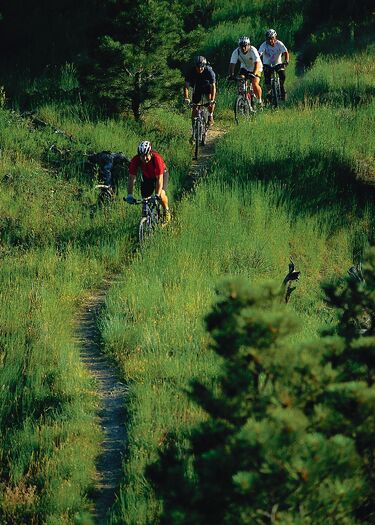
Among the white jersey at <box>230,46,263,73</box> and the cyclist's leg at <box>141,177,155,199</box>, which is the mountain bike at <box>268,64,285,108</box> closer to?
the white jersey at <box>230,46,263,73</box>

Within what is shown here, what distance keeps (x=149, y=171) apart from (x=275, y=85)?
29.3 ft

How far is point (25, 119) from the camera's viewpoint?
2334 centimetres

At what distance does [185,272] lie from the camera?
1547 centimetres

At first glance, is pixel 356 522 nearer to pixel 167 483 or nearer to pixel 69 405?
pixel 167 483

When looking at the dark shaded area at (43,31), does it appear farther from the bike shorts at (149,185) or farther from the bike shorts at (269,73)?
the bike shorts at (149,185)

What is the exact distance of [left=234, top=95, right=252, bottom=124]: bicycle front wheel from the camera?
23.8m

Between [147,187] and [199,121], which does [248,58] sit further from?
[147,187]

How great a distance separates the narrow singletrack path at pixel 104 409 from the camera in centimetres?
1070

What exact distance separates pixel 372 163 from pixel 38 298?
330 inches

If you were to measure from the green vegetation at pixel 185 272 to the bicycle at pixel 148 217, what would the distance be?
0.20 metres

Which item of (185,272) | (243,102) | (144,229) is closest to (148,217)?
(144,229)

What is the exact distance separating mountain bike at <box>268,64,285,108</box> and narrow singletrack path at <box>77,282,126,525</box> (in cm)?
1090

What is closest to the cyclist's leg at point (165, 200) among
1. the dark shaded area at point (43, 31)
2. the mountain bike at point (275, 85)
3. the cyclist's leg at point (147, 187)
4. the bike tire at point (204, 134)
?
the cyclist's leg at point (147, 187)

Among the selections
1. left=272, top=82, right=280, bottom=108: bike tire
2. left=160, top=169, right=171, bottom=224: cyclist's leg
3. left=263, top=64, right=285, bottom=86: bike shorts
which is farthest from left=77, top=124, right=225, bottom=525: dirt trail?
left=263, top=64, right=285, bottom=86: bike shorts
